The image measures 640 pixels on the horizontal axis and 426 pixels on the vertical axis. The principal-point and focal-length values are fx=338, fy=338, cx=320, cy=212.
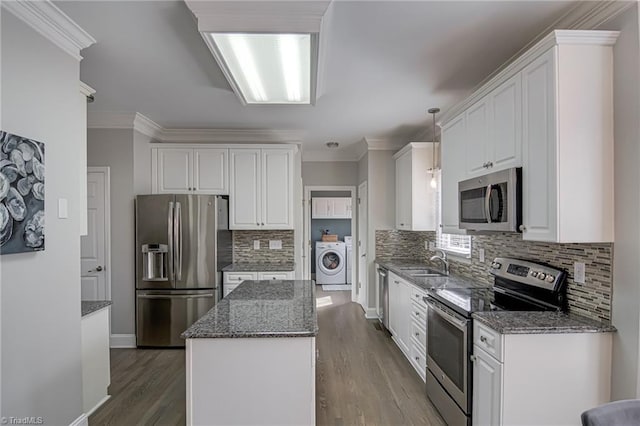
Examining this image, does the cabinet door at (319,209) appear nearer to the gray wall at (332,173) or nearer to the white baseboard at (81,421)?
the gray wall at (332,173)

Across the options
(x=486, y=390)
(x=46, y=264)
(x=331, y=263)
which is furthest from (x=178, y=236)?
(x=331, y=263)

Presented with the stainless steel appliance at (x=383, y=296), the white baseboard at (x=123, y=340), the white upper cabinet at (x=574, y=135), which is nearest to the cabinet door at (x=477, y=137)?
the white upper cabinet at (x=574, y=135)

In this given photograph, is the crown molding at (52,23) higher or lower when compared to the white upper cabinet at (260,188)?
higher

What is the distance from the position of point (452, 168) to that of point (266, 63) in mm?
1729

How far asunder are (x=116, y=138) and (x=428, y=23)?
3464 millimetres

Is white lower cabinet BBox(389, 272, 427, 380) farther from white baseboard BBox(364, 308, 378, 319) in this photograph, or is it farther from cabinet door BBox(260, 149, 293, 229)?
cabinet door BBox(260, 149, 293, 229)

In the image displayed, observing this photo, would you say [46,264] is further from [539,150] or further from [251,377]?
[539,150]

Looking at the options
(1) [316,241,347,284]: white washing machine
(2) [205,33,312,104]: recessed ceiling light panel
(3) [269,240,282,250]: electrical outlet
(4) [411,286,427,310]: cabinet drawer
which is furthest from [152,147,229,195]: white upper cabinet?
(1) [316,241,347,284]: white washing machine

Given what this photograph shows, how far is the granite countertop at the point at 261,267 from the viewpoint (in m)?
4.09

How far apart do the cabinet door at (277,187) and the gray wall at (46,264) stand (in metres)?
2.16

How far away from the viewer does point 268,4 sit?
1727mm

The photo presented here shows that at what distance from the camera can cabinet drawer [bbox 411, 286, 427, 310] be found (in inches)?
115

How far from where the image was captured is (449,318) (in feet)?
7.31

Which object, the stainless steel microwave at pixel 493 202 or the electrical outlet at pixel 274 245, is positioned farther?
the electrical outlet at pixel 274 245
